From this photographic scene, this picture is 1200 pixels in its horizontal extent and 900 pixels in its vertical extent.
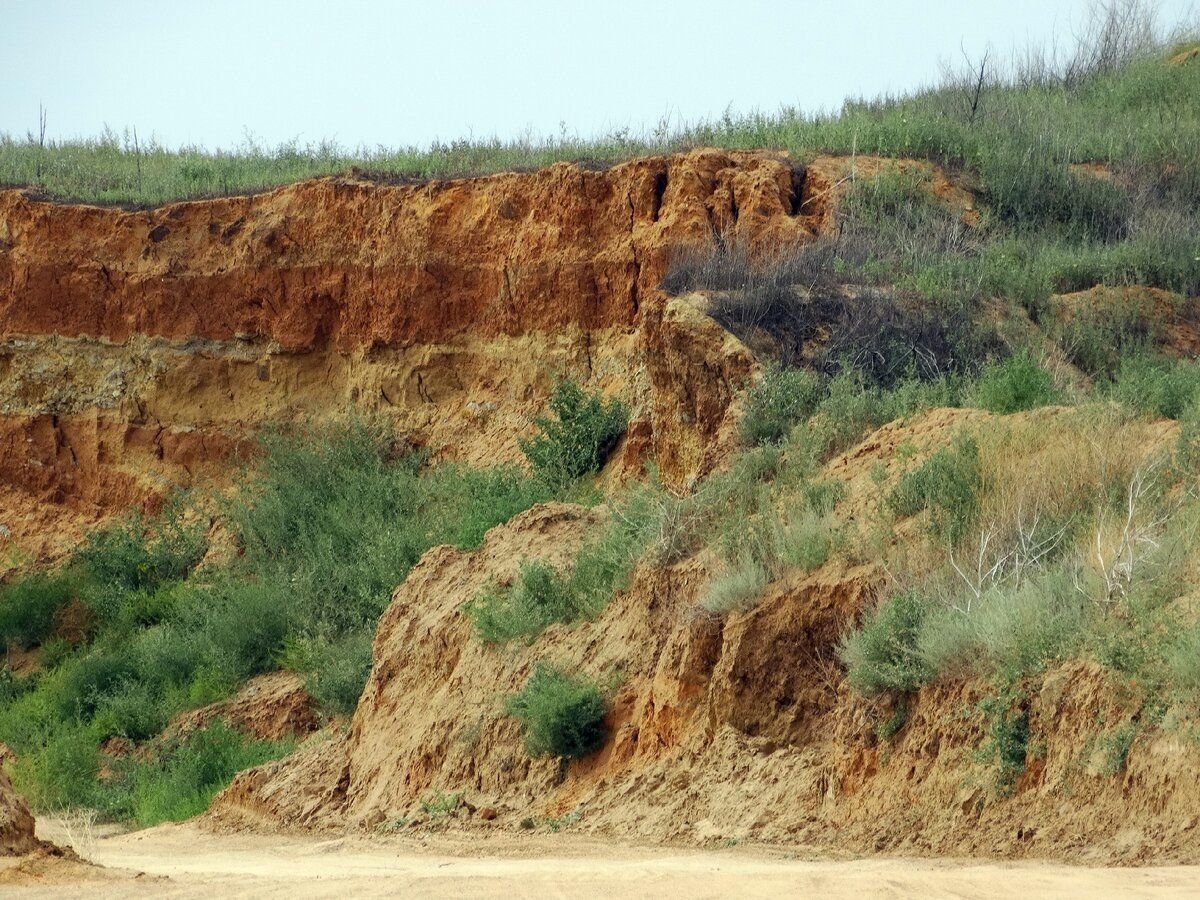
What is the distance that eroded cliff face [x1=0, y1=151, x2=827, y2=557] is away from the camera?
19.6 metres

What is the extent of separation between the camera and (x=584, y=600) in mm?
12109

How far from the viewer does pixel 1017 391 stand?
11742 millimetres

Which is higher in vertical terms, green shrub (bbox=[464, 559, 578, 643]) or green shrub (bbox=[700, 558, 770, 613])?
green shrub (bbox=[700, 558, 770, 613])

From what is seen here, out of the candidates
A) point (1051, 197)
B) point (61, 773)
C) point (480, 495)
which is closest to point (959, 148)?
point (1051, 197)

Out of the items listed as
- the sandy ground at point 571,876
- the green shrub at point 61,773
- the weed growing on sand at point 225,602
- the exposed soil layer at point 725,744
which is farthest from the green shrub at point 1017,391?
the green shrub at point 61,773

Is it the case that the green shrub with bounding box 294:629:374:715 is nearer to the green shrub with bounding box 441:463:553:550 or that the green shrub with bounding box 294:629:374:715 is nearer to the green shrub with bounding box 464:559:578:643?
the green shrub with bounding box 441:463:553:550

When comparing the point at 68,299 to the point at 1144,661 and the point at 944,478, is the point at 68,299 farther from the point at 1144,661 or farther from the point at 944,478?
the point at 1144,661

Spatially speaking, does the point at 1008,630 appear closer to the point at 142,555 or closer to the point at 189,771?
the point at 189,771

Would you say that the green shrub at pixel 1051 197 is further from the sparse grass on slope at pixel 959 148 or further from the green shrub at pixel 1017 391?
the green shrub at pixel 1017 391

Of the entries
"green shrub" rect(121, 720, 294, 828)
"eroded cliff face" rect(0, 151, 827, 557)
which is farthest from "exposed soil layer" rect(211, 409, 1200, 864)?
"eroded cliff face" rect(0, 151, 827, 557)

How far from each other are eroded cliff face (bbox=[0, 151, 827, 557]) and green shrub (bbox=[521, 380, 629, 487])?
2.11 feet

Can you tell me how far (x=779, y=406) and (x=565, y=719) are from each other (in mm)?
3595

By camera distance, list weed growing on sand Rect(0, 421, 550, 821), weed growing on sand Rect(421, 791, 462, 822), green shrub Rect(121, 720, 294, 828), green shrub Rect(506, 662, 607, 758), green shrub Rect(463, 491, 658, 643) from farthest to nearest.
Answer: weed growing on sand Rect(0, 421, 550, 821)
green shrub Rect(121, 720, 294, 828)
green shrub Rect(463, 491, 658, 643)
weed growing on sand Rect(421, 791, 462, 822)
green shrub Rect(506, 662, 607, 758)

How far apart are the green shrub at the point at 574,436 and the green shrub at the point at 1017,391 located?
6.24 metres
